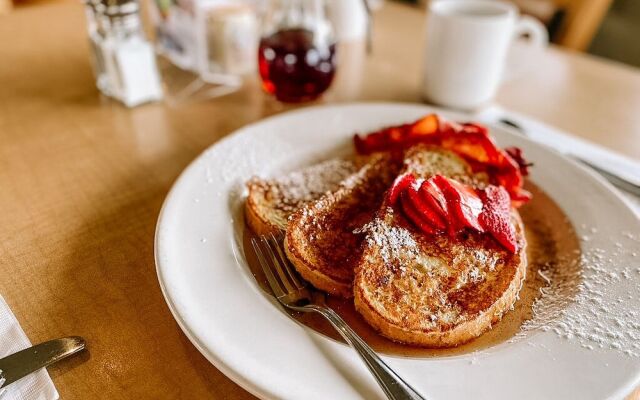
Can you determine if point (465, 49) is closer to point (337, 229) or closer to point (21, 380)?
point (337, 229)

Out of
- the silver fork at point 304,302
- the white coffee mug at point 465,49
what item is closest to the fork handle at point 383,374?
the silver fork at point 304,302

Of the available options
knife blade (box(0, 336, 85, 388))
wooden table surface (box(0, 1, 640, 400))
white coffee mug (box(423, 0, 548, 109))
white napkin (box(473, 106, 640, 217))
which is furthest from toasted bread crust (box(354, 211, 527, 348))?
white coffee mug (box(423, 0, 548, 109))

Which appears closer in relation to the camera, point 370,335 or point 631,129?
point 370,335

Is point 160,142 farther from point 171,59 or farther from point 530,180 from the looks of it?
point 530,180

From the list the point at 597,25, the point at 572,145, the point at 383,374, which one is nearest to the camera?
the point at 383,374

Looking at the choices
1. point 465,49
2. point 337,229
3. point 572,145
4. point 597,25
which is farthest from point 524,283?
point 597,25

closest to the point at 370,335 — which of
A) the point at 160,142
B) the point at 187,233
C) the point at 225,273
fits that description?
the point at 225,273
